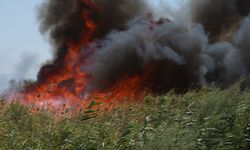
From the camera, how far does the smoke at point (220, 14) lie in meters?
32.3

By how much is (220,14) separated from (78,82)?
40.2 ft

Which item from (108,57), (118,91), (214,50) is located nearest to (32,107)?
(118,91)

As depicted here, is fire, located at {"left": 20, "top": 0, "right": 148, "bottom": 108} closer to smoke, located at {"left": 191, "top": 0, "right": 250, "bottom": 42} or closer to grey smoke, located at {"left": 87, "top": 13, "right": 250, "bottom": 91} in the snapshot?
grey smoke, located at {"left": 87, "top": 13, "right": 250, "bottom": 91}

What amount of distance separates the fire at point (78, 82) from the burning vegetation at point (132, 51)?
5 centimetres

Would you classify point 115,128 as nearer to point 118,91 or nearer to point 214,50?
point 118,91

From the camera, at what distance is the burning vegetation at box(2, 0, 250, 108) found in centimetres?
2558

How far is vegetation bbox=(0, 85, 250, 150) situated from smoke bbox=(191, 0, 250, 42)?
72.7 ft

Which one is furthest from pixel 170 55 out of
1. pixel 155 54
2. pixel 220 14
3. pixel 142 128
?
pixel 142 128

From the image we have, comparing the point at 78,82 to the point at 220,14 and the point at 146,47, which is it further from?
the point at 220,14

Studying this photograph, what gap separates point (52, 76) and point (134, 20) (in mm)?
6513

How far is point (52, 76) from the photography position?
25.1 m

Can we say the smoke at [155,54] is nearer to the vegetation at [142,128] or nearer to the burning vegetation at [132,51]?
the burning vegetation at [132,51]

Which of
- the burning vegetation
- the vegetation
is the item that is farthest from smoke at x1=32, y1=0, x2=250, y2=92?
the vegetation

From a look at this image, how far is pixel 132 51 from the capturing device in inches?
1102
